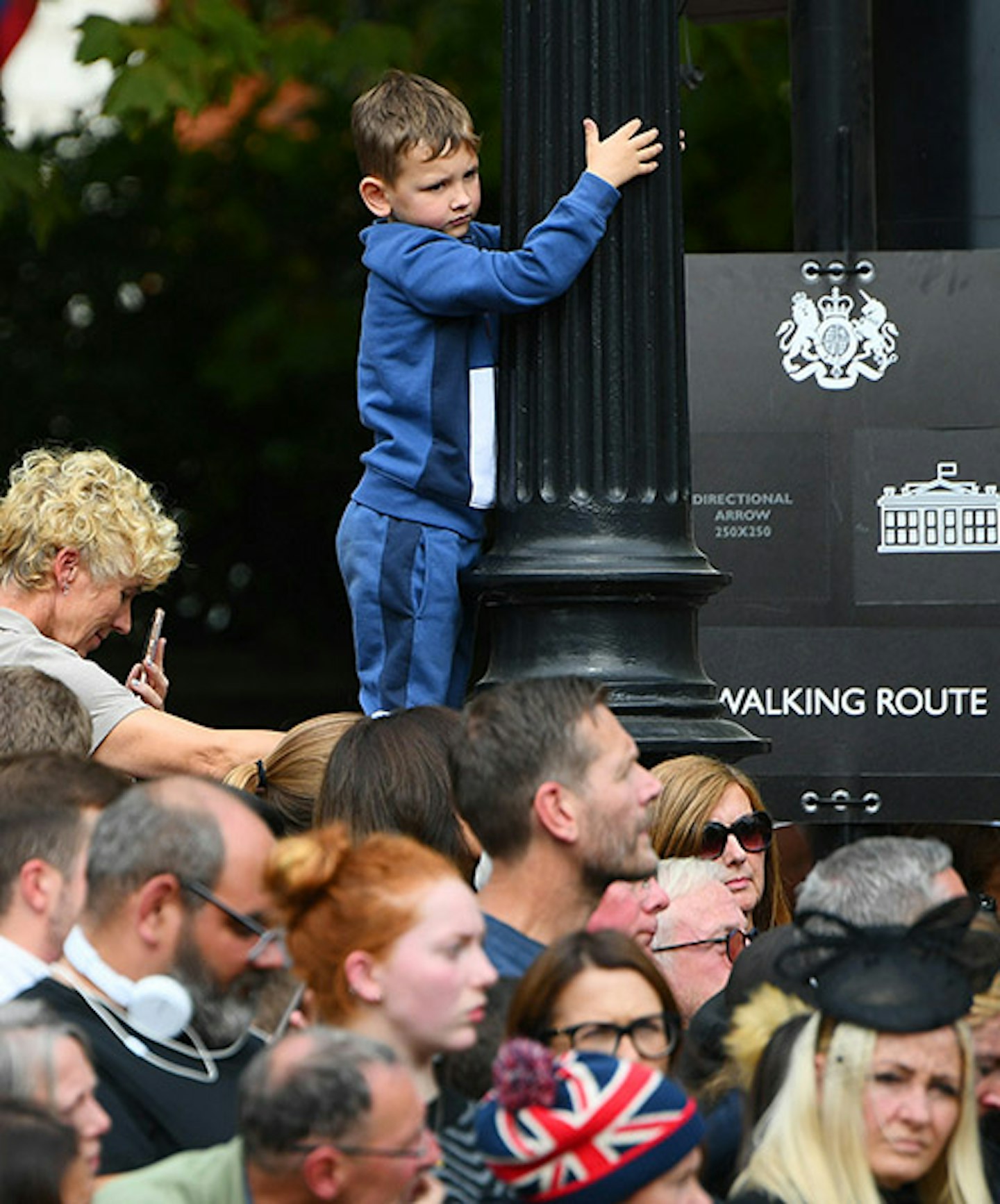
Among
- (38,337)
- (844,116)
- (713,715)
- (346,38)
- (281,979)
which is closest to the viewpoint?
(281,979)

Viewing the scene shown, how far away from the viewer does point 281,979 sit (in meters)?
4.29

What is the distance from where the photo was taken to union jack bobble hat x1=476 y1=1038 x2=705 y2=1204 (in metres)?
3.74

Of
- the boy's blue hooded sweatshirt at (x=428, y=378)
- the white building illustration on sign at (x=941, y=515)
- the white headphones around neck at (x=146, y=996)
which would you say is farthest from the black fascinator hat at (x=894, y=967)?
the white building illustration on sign at (x=941, y=515)

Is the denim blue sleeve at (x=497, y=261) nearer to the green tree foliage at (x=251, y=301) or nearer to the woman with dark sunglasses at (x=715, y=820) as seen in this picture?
the woman with dark sunglasses at (x=715, y=820)

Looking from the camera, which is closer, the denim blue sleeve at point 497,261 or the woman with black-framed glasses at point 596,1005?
the woman with black-framed glasses at point 596,1005

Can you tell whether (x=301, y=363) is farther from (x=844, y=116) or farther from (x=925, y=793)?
(x=925, y=793)

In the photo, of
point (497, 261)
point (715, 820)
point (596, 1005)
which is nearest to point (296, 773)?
point (715, 820)

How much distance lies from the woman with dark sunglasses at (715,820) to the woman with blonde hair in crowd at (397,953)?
181 cm

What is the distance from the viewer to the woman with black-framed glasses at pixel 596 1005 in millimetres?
4191

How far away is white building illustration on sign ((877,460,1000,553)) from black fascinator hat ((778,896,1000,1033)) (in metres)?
2.83

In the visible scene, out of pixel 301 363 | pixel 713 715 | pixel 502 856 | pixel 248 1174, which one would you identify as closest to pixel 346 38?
pixel 301 363

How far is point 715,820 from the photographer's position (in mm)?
6043

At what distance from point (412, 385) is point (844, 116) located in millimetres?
2604

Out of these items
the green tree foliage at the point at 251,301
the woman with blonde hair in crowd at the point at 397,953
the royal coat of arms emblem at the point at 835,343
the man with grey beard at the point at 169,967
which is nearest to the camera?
the woman with blonde hair in crowd at the point at 397,953
